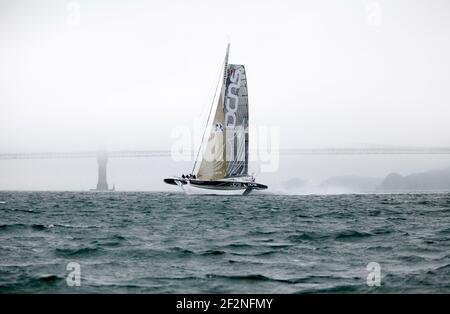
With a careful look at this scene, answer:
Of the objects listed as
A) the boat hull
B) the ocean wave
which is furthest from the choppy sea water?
the boat hull

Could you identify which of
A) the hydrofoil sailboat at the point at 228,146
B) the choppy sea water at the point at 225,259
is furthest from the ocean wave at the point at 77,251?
the hydrofoil sailboat at the point at 228,146

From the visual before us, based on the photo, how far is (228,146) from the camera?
61.8m

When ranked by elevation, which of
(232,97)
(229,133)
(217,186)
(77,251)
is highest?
(232,97)

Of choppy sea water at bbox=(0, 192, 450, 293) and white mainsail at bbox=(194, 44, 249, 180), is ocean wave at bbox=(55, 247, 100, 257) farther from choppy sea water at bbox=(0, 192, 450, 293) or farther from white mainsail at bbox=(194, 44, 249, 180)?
white mainsail at bbox=(194, 44, 249, 180)

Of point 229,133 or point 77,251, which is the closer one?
point 77,251

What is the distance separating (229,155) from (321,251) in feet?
154

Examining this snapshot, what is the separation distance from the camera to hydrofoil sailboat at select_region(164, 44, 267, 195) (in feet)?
200

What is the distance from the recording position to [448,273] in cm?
1180

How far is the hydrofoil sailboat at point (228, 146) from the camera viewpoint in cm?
6084

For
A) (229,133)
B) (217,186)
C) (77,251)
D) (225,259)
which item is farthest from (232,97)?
(225,259)

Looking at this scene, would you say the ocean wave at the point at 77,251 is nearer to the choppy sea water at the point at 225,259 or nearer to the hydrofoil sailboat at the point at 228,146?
the choppy sea water at the point at 225,259

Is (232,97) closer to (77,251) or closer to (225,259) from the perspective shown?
(77,251)
